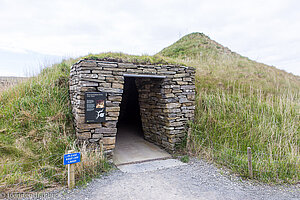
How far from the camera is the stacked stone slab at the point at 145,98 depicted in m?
5.09

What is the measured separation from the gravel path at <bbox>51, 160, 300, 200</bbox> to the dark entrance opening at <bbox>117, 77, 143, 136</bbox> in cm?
493

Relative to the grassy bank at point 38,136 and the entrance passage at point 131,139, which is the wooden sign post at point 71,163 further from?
the entrance passage at point 131,139

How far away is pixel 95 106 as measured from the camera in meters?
5.05

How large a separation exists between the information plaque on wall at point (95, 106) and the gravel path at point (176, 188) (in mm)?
1382

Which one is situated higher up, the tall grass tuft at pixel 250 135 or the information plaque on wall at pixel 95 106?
the information plaque on wall at pixel 95 106

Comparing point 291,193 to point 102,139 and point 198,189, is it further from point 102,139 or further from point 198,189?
point 102,139

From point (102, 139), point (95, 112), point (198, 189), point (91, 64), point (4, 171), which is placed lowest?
point (198, 189)

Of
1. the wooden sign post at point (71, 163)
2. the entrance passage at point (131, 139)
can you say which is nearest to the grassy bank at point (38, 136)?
the wooden sign post at point (71, 163)

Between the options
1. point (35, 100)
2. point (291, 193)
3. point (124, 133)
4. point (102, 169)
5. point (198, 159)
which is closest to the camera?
point (291, 193)

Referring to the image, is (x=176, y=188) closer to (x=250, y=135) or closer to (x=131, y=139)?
(x=250, y=135)

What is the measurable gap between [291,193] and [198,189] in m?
1.80

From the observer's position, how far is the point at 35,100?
6.34m

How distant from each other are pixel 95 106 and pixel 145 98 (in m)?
2.61

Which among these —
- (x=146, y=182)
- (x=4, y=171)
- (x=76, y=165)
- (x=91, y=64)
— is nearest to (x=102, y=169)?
(x=76, y=165)
